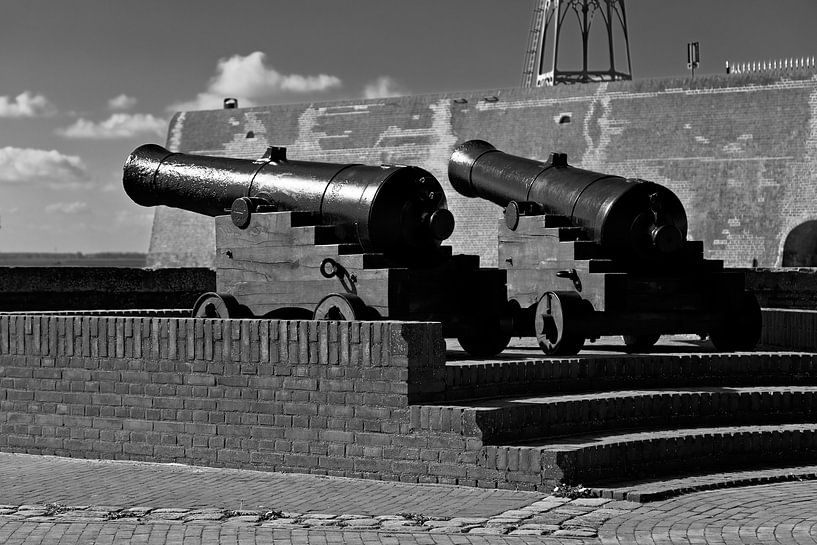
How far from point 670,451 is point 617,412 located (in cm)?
52

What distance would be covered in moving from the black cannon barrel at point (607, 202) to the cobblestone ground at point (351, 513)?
3693 mm

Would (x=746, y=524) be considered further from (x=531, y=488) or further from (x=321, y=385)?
(x=321, y=385)

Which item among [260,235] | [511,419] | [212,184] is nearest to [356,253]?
[260,235]

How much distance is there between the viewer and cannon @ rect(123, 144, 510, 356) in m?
9.71

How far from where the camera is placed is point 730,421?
869cm

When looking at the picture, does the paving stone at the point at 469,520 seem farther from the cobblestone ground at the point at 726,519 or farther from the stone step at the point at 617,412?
the stone step at the point at 617,412

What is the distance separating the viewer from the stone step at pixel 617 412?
741 centimetres

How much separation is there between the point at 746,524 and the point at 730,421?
2480 mm

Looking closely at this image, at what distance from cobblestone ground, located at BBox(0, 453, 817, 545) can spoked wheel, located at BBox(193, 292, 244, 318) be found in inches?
106

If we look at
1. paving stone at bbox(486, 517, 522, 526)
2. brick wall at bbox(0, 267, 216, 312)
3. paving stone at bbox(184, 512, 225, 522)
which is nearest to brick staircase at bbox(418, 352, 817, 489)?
paving stone at bbox(486, 517, 522, 526)

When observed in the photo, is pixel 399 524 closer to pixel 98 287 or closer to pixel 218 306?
pixel 218 306

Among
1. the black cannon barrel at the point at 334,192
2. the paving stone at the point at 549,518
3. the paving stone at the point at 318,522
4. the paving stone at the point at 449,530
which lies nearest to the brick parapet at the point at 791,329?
the black cannon barrel at the point at 334,192

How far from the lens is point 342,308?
9453 millimetres

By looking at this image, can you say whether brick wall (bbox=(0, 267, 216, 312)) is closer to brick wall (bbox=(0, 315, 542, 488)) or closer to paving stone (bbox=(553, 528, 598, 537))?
brick wall (bbox=(0, 315, 542, 488))
